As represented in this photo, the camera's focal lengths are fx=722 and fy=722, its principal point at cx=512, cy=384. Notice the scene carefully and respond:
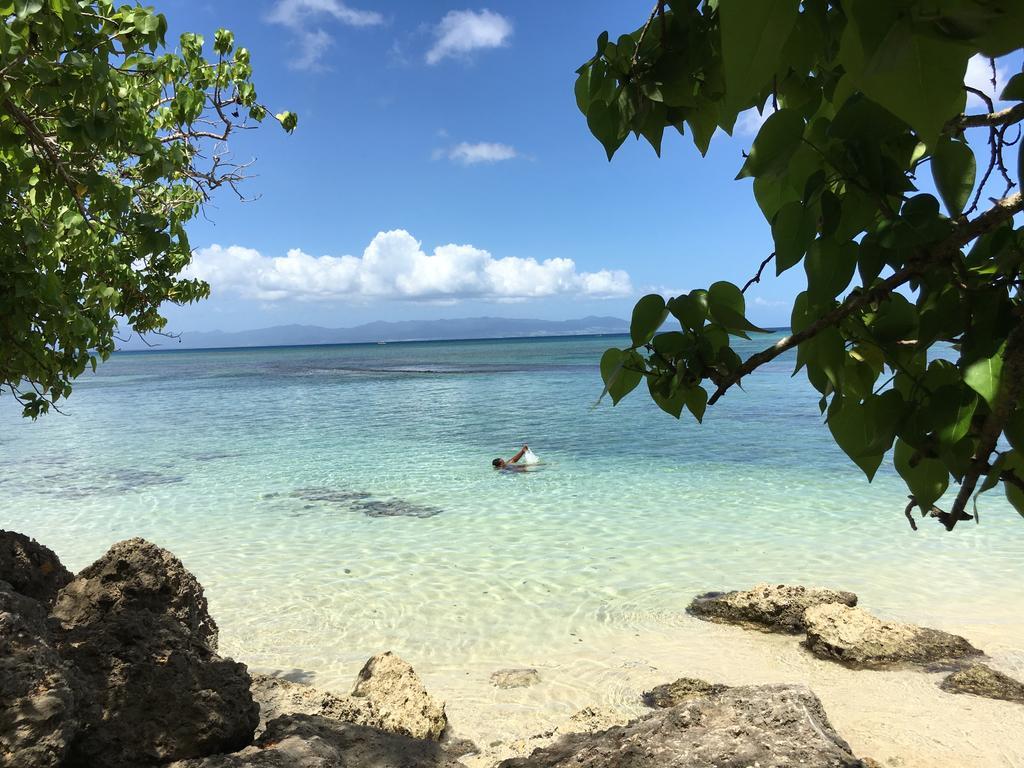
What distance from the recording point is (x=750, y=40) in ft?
1.16

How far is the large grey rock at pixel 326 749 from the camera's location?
2662 mm

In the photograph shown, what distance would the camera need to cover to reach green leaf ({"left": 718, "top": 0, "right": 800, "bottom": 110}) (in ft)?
1.13

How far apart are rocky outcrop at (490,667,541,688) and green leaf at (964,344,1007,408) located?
17.9 feet

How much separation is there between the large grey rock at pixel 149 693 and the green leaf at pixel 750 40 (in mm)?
3029

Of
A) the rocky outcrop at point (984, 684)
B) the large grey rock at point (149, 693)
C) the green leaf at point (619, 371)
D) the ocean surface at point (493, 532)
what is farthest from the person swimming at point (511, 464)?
the green leaf at point (619, 371)

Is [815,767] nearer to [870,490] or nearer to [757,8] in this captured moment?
[757,8]

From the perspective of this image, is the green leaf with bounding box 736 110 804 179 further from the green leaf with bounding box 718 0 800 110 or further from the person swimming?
the person swimming

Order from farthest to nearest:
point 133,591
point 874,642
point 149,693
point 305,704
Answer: point 874,642 < point 305,704 < point 133,591 < point 149,693

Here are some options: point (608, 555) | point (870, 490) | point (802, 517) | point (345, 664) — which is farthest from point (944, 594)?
point (345, 664)

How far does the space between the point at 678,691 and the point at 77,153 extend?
4911 mm

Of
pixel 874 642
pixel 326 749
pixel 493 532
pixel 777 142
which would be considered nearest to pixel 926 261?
pixel 777 142

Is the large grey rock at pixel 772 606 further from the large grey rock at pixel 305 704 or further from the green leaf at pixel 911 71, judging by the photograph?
the green leaf at pixel 911 71

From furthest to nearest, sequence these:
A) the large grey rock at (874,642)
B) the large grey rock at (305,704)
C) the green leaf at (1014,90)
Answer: the large grey rock at (874,642), the large grey rock at (305,704), the green leaf at (1014,90)

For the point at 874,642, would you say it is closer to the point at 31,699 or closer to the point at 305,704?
the point at 305,704
